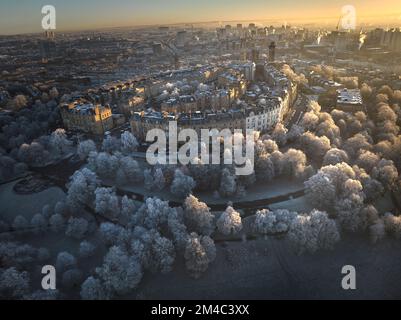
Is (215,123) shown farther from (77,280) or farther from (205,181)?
(77,280)

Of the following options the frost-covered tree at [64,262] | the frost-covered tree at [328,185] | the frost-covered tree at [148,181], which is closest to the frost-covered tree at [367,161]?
the frost-covered tree at [328,185]

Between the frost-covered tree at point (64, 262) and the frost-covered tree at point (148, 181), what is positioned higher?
the frost-covered tree at point (148, 181)

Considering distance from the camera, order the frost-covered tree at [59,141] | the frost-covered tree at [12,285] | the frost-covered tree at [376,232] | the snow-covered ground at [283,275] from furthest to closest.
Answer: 1. the frost-covered tree at [59,141]
2. the frost-covered tree at [376,232]
3. the snow-covered ground at [283,275]
4. the frost-covered tree at [12,285]

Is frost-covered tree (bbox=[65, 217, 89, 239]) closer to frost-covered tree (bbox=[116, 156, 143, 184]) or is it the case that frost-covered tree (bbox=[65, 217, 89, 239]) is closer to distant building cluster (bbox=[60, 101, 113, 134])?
frost-covered tree (bbox=[116, 156, 143, 184])

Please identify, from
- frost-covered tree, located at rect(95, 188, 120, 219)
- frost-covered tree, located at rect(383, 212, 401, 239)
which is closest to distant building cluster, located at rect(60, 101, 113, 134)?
frost-covered tree, located at rect(95, 188, 120, 219)

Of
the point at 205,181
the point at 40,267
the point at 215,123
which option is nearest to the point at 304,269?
the point at 205,181

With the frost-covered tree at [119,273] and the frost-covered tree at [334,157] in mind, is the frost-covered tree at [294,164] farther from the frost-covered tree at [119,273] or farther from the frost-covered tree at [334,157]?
the frost-covered tree at [119,273]

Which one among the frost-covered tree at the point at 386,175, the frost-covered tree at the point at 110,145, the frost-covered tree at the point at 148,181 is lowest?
the frost-covered tree at the point at 148,181
